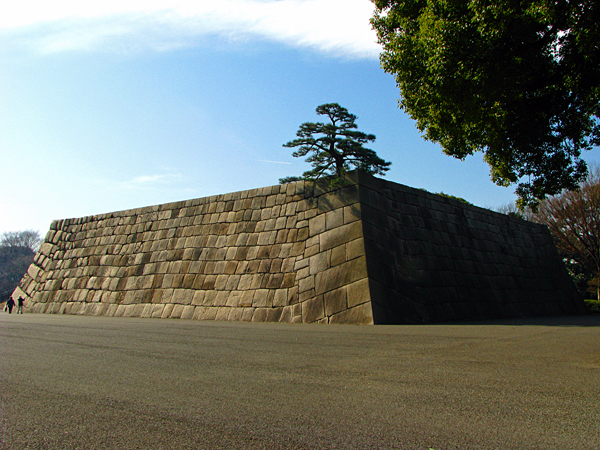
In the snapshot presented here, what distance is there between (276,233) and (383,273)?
4180 millimetres

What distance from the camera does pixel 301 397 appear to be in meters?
3.64

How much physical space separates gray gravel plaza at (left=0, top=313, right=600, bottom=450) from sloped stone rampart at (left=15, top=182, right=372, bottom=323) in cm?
626

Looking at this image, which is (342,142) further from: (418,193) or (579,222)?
(579,222)

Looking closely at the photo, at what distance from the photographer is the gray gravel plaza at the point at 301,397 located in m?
2.68

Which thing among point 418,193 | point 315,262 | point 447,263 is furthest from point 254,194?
point 447,263

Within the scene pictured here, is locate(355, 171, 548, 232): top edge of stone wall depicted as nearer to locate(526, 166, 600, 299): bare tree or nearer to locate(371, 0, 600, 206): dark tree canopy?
locate(371, 0, 600, 206): dark tree canopy

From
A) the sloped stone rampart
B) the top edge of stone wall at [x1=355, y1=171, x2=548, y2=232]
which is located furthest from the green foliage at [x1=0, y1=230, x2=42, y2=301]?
the top edge of stone wall at [x1=355, y1=171, x2=548, y2=232]

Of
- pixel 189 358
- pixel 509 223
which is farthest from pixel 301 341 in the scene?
pixel 509 223

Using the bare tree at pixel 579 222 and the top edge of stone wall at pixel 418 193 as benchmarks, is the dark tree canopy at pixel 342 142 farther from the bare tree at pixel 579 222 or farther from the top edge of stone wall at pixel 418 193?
the bare tree at pixel 579 222

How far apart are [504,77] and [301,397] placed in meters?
6.23

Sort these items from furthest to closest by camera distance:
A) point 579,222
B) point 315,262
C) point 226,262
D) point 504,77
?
1. point 579,222
2. point 226,262
3. point 315,262
4. point 504,77

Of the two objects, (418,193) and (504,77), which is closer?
(504,77)

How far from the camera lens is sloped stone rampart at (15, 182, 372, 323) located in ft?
42.1

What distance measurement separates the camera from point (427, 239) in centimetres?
1503
